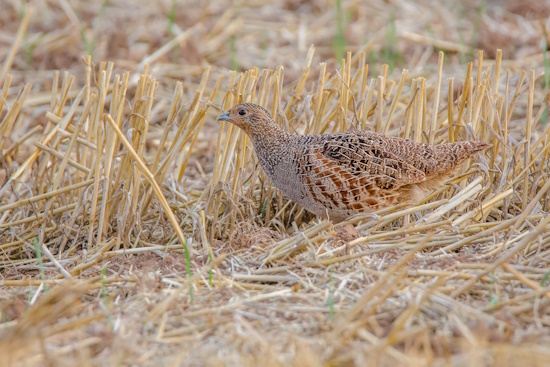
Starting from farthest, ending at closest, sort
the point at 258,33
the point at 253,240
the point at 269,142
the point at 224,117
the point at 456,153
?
the point at 258,33, the point at 269,142, the point at 224,117, the point at 456,153, the point at 253,240

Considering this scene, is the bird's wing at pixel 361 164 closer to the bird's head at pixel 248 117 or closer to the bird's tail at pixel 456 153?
the bird's tail at pixel 456 153

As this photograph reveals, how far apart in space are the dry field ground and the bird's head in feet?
0.58

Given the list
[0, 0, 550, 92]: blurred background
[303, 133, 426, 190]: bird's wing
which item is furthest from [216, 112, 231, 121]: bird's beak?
[0, 0, 550, 92]: blurred background

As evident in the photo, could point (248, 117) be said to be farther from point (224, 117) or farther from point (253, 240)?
point (253, 240)

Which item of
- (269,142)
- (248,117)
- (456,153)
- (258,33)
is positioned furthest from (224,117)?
(258,33)

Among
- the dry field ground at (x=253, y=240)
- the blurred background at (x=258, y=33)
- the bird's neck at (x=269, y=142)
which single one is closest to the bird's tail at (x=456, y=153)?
the dry field ground at (x=253, y=240)

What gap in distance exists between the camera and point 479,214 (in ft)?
16.5

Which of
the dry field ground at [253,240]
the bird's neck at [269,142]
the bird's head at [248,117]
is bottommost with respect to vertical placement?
the dry field ground at [253,240]

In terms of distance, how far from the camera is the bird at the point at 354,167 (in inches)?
200

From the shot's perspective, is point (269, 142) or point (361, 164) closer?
point (361, 164)

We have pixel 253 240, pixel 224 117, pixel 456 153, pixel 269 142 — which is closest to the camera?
pixel 253 240

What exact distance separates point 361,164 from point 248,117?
85 cm

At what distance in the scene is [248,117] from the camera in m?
5.24

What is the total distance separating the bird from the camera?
200 inches
